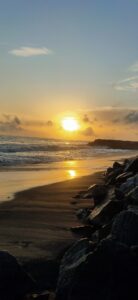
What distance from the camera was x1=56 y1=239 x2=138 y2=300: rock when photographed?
5379mm

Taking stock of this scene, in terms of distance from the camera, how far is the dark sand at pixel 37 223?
819cm

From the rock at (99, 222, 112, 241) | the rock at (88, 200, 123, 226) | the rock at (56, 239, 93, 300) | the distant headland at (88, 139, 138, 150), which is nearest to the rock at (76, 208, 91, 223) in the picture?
the rock at (88, 200, 123, 226)

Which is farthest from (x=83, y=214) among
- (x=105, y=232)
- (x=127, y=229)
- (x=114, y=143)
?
(x=114, y=143)

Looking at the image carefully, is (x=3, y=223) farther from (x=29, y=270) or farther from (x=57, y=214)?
(x=29, y=270)

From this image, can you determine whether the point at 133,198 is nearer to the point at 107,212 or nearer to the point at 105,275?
the point at 107,212

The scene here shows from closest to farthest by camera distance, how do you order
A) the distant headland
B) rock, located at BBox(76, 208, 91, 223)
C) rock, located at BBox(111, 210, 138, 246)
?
rock, located at BBox(111, 210, 138, 246) < rock, located at BBox(76, 208, 91, 223) < the distant headland

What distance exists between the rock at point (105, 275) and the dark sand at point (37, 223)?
2.15 metres

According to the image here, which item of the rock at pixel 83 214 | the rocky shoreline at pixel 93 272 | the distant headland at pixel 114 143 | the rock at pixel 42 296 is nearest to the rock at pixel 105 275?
the rocky shoreline at pixel 93 272

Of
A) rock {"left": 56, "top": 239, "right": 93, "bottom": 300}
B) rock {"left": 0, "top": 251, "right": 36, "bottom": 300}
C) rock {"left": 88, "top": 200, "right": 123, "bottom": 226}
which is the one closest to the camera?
rock {"left": 56, "top": 239, "right": 93, "bottom": 300}

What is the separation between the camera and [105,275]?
543 centimetres

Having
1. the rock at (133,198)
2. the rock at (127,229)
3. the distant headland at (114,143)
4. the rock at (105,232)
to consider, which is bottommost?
the rock at (105,232)

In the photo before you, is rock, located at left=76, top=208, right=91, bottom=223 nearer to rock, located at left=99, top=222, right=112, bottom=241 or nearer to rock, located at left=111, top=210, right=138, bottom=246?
rock, located at left=99, top=222, right=112, bottom=241

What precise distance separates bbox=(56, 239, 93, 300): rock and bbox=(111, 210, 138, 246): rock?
0.42 metres

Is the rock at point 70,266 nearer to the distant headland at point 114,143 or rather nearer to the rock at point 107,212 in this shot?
the rock at point 107,212
